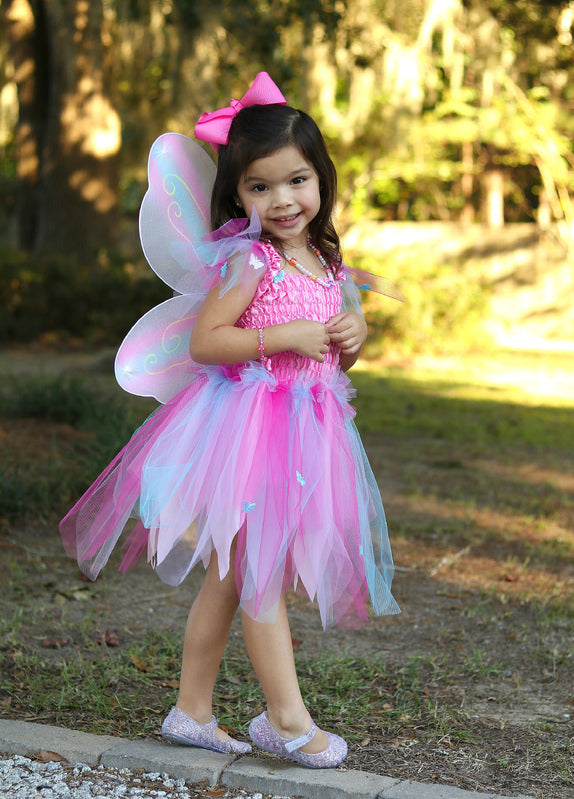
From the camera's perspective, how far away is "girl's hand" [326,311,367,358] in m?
2.39

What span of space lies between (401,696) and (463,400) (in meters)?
5.83

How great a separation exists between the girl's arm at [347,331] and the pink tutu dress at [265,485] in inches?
1.7

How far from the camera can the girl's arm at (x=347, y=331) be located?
94.1 inches

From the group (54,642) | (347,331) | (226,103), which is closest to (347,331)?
(347,331)

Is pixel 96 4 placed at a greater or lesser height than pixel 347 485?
greater

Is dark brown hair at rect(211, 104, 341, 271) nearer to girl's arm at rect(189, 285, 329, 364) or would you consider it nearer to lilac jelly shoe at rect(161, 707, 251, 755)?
girl's arm at rect(189, 285, 329, 364)

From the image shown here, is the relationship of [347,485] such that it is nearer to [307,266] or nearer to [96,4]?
[307,266]

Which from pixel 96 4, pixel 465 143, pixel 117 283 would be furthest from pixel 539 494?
pixel 465 143

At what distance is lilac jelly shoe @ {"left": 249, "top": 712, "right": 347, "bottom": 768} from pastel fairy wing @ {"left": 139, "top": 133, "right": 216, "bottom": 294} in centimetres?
109

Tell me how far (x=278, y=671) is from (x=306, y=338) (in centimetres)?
77

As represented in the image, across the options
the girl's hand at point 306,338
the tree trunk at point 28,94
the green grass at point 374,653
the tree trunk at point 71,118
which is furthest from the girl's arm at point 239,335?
the tree trunk at point 28,94

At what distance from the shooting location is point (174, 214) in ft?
8.39

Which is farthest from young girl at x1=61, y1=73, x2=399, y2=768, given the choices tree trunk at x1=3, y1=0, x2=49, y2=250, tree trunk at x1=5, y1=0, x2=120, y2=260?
tree trunk at x1=3, y1=0, x2=49, y2=250

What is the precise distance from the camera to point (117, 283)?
10391 mm
